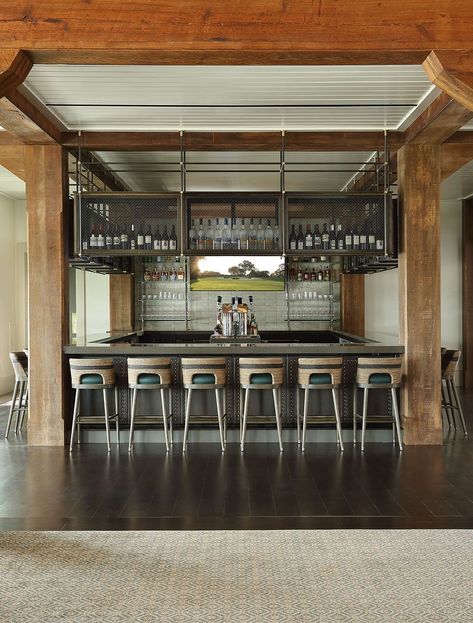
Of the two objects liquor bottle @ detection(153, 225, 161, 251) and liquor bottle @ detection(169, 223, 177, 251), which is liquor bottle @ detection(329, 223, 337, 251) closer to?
liquor bottle @ detection(169, 223, 177, 251)

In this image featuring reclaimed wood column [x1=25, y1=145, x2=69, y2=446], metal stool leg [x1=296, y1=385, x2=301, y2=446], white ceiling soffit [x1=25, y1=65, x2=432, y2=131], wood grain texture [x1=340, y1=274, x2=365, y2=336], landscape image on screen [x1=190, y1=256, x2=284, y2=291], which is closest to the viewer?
white ceiling soffit [x1=25, y1=65, x2=432, y2=131]

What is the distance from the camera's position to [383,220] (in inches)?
280

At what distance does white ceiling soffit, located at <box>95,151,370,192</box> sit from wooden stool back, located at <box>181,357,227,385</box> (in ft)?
7.70

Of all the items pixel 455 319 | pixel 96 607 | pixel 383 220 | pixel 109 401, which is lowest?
pixel 96 607

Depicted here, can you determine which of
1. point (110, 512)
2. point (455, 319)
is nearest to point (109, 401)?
point (110, 512)

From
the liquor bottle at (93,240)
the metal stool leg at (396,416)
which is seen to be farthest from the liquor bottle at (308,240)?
the liquor bottle at (93,240)

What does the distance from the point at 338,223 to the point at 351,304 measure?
496 cm

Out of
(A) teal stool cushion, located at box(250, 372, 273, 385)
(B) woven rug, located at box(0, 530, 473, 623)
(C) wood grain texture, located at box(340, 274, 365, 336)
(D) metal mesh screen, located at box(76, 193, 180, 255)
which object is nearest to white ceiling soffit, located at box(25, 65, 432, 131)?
(D) metal mesh screen, located at box(76, 193, 180, 255)

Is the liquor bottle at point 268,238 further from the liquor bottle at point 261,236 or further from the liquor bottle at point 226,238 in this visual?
the liquor bottle at point 226,238

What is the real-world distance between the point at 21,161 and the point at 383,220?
13.5 ft

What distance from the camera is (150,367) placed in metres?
6.55

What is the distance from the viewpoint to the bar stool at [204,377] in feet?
21.3

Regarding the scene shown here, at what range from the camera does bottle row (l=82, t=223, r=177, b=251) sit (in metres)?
7.12

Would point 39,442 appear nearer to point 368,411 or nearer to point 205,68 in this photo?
point 368,411
